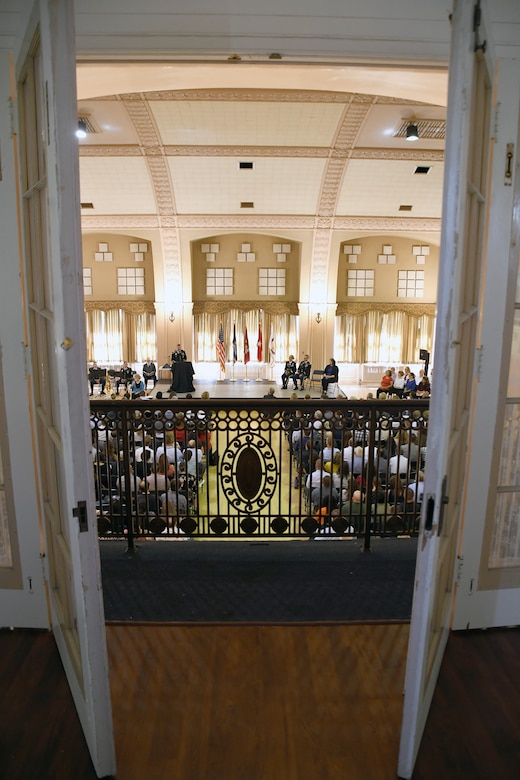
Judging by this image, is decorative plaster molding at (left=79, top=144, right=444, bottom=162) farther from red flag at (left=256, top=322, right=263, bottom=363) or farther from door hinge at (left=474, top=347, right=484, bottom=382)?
door hinge at (left=474, top=347, right=484, bottom=382)

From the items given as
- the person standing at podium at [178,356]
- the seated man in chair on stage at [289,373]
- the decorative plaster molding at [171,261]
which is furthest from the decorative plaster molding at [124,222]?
the seated man in chair on stage at [289,373]

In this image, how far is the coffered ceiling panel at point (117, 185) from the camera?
505 inches

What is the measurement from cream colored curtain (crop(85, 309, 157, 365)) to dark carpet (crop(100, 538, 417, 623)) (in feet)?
44.4

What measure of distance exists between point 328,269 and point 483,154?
13336 mm

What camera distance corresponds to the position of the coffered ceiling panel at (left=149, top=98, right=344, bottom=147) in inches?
414

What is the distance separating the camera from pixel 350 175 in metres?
13.3

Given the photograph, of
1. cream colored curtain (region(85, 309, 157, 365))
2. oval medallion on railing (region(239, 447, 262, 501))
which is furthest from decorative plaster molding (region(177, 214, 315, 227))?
oval medallion on railing (region(239, 447, 262, 501))

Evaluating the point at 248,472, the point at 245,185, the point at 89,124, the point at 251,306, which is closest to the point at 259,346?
the point at 251,306

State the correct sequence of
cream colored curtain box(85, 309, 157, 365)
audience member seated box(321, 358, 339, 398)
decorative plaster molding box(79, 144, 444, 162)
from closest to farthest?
decorative plaster molding box(79, 144, 444, 162) < audience member seated box(321, 358, 339, 398) < cream colored curtain box(85, 309, 157, 365)

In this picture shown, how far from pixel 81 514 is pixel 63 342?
583 mm

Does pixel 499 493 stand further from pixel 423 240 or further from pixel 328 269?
pixel 423 240

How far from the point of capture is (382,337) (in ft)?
55.9

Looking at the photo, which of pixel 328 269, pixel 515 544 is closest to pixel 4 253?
pixel 515 544

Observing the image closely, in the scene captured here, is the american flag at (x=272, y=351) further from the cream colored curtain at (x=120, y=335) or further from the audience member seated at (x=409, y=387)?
the audience member seated at (x=409, y=387)
